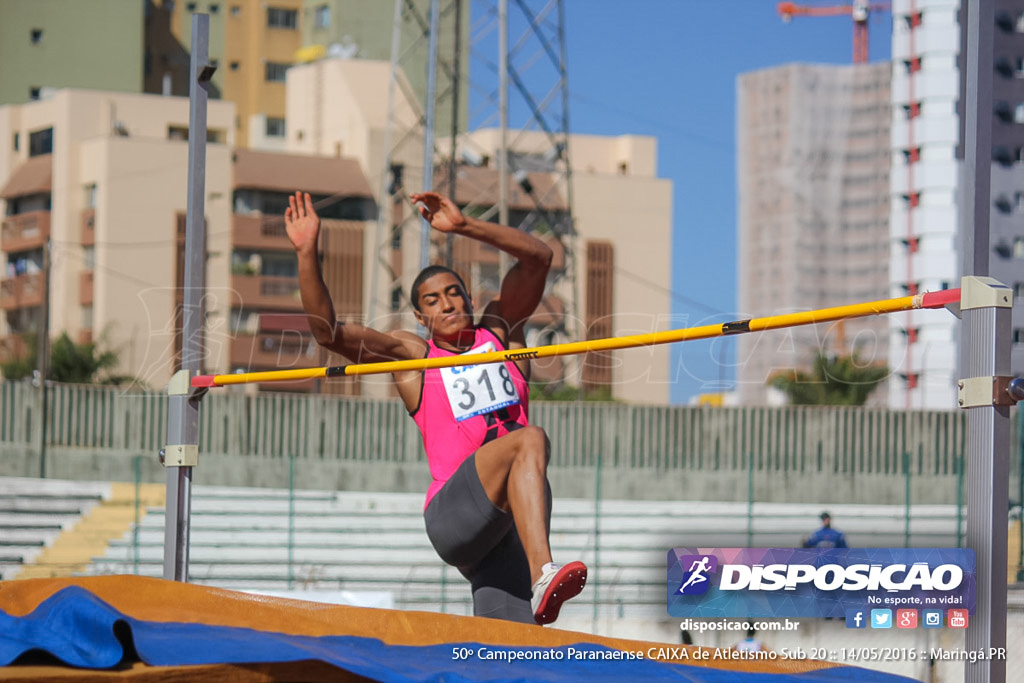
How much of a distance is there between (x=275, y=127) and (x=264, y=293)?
10.1 meters

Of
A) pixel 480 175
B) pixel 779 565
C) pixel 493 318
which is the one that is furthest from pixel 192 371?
pixel 480 175

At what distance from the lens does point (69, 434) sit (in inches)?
655

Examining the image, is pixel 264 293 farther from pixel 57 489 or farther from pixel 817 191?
pixel 817 191

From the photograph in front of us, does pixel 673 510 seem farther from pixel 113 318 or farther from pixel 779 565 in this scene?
pixel 113 318

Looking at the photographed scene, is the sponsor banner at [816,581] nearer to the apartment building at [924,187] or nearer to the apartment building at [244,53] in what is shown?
the apartment building at [924,187]

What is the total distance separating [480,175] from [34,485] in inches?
910

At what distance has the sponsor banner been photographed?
2.86m

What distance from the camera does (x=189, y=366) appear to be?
4.71m

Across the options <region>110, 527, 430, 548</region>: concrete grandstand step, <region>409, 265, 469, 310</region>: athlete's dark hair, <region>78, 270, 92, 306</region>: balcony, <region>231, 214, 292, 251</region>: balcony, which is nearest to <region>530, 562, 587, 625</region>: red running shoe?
<region>409, 265, 469, 310</region>: athlete's dark hair

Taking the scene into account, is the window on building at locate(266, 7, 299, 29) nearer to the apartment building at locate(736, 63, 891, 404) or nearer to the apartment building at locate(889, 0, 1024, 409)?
the apartment building at locate(889, 0, 1024, 409)

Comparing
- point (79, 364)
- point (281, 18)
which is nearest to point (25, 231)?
point (79, 364)

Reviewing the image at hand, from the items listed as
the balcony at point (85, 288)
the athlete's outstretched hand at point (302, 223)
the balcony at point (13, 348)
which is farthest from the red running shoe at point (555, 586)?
the balcony at point (85, 288)

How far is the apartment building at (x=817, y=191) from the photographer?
62.4 meters

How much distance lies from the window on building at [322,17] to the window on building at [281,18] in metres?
1.06
